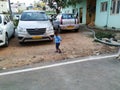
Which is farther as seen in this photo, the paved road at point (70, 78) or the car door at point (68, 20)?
the car door at point (68, 20)

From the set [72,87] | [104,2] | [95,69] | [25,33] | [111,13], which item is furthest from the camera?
[104,2]

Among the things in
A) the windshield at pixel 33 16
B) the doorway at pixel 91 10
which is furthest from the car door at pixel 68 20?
the doorway at pixel 91 10

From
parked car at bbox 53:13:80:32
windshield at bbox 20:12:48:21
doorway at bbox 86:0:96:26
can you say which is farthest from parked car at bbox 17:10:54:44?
doorway at bbox 86:0:96:26

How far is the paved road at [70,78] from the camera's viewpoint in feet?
14.6

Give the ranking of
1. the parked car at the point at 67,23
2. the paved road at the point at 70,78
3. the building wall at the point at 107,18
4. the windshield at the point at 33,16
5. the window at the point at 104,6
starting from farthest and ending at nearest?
the window at the point at 104,6 → the building wall at the point at 107,18 → the parked car at the point at 67,23 → the windshield at the point at 33,16 → the paved road at the point at 70,78

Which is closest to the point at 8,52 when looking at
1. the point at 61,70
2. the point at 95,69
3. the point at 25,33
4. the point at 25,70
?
the point at 25,33

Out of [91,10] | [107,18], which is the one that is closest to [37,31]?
[107,18]

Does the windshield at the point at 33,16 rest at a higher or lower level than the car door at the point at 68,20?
higher

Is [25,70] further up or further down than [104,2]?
further down

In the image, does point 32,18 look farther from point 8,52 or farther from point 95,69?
point 95,69

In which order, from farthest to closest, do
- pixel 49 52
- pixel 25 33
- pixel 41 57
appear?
pixel 25 33, pixel 49 52, pixel 41 57

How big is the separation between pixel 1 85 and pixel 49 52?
3.59 m

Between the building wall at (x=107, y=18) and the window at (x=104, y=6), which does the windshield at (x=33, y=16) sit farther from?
the window at (x=104, y=6)

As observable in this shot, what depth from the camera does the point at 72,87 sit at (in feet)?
14.5
